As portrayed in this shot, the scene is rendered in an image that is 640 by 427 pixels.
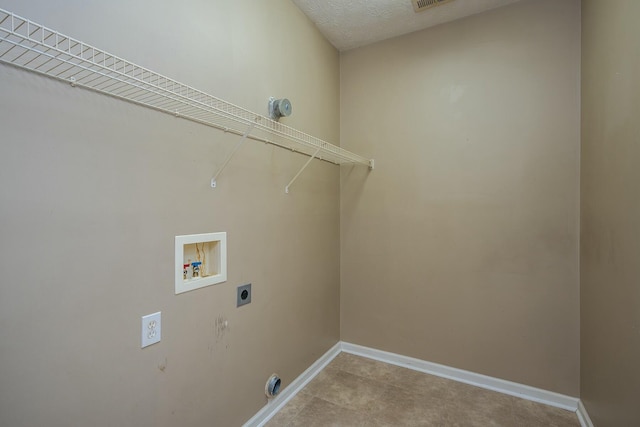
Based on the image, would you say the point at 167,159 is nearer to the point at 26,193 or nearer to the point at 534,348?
the point at 26,193

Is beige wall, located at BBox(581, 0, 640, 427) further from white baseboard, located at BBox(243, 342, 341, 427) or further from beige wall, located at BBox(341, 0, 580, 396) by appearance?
white baseboard, located at BBox(243, 342, 341, 427)

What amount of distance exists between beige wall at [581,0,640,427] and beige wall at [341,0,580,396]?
0.14 meters

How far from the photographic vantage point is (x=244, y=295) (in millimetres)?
1722

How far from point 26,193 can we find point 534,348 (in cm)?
288

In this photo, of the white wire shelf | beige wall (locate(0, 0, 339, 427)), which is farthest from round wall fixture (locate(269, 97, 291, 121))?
the white wire shelf

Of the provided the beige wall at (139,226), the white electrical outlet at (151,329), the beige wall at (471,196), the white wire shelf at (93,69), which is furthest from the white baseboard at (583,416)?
the white wire shelf at (93,69)

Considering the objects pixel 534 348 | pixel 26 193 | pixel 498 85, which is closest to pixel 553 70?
pixel 498 85

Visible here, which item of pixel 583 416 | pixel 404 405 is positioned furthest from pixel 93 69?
pixel 583 416

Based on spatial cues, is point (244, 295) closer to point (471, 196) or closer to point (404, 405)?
point (404, 405)

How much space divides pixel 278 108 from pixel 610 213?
74.2 inches

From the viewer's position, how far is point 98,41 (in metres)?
1.06

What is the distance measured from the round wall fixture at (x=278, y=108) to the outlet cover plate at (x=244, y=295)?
105 cm

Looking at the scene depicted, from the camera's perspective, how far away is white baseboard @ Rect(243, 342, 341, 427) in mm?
1822

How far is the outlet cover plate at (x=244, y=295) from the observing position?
1691 mm
